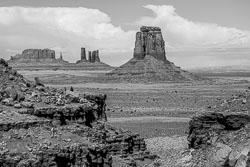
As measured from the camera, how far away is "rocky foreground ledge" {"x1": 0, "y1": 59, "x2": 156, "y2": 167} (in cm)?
1584

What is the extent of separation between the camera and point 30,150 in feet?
51.7

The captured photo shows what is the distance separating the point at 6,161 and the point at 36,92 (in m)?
4.69

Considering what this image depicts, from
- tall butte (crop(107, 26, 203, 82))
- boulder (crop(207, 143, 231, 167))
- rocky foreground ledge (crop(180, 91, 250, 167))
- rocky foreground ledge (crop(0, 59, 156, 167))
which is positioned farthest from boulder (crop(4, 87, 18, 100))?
tall butte (crop(107, 26, 203, 82))

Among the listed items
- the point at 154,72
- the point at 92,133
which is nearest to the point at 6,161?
the point at 92,133

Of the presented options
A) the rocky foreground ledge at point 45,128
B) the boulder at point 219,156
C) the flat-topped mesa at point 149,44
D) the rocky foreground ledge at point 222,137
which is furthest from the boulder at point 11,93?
the flat-topped mesa at point 149,44

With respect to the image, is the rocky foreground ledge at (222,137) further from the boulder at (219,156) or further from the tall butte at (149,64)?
the tall butte at (149,64)

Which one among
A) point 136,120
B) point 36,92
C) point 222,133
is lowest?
point 136,120

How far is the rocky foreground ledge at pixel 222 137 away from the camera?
42.8 ft

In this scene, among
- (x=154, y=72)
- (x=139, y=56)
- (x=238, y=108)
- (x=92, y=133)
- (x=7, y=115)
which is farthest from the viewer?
(x=139, y=56)

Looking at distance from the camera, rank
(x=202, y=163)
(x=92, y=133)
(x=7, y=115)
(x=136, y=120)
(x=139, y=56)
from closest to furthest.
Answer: (x=202, y=163) < (x=7, y=115) < (x=92, y=133) < (x=136, y=120) < (x=139, y=56)

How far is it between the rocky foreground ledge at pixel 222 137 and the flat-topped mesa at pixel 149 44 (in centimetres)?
13496

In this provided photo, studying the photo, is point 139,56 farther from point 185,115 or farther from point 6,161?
point 6,161

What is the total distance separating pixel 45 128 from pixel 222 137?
6.25 meters

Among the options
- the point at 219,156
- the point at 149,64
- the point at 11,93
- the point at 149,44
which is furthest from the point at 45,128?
the point at 149,44
